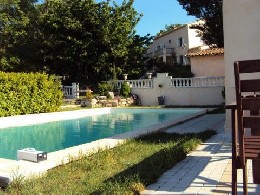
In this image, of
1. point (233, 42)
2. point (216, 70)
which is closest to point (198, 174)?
point (233, 42)

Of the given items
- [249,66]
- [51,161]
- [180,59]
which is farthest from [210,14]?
[180,59]

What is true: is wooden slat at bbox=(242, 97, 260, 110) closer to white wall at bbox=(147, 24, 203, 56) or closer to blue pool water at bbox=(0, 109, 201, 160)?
blue pool water at bbox=(0, 109, 201, 160)

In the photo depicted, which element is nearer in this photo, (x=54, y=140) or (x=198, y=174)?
(x=198, y=174)

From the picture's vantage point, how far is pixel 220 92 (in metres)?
23.6

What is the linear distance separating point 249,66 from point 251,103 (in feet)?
1.32

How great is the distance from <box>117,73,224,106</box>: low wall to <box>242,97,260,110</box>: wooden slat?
2021cm

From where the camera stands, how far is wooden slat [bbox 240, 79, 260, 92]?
3.63m

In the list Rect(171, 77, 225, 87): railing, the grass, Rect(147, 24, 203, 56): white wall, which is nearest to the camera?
the grass

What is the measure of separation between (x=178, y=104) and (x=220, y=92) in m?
3.11

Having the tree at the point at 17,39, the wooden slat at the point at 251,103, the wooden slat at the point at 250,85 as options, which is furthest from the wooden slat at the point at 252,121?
the tree at the point at 17,39

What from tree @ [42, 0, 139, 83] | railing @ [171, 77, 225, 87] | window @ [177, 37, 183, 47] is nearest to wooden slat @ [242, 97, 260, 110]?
railing @ [171, 77, 225, 87]

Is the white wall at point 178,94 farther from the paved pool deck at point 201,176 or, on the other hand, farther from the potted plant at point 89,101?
the paved pool deck at point 201,176

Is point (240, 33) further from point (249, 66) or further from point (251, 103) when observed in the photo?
point (251, 103)

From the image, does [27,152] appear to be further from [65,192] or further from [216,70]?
[216,70]
